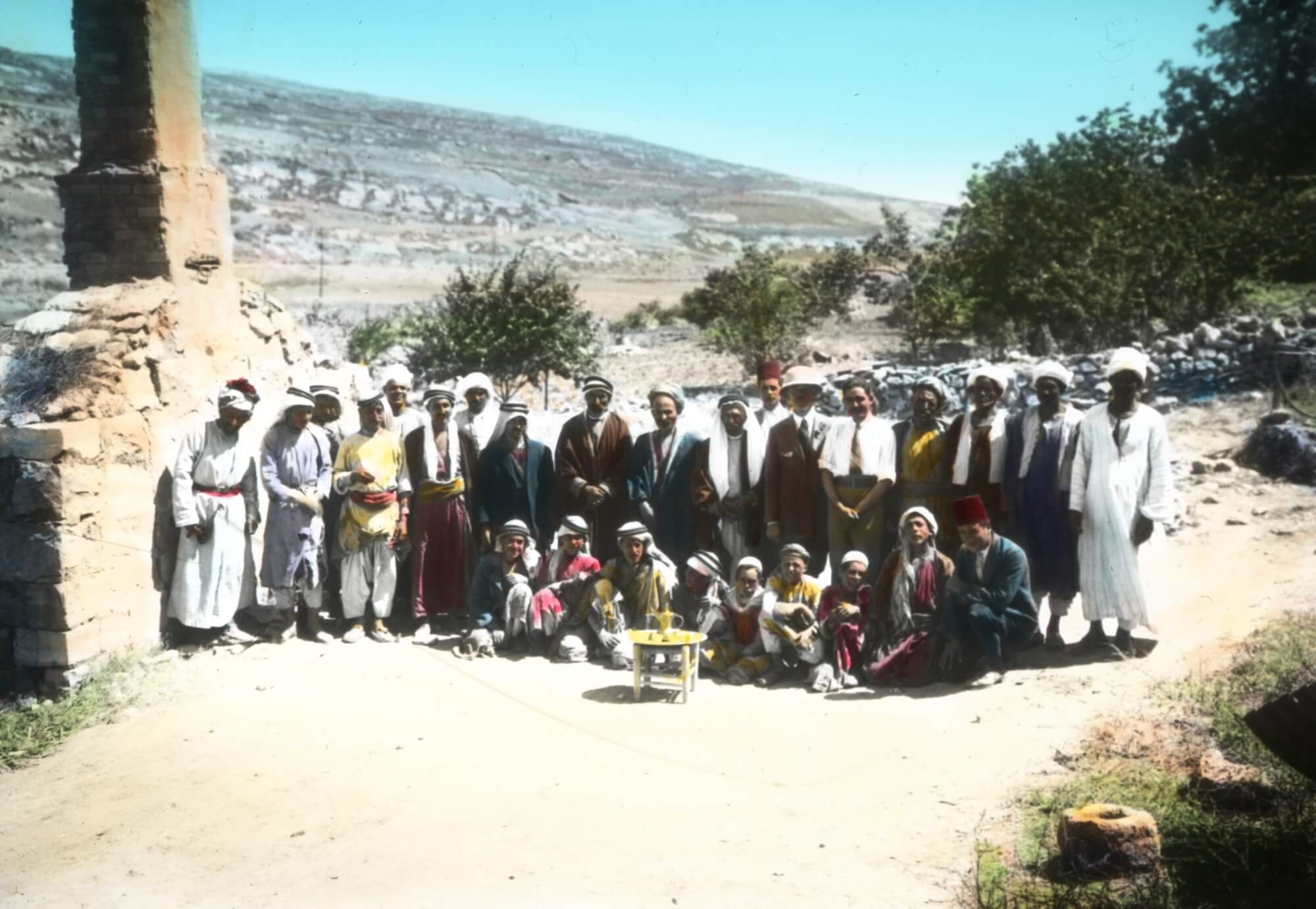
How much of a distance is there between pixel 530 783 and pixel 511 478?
8.40 ft

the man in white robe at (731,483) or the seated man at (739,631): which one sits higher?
the man in white robe at (731,483)

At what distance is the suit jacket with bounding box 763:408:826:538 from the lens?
6785 millimetres

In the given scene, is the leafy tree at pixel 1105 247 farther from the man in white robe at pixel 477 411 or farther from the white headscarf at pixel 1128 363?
the man in white robe at pixel 477 411

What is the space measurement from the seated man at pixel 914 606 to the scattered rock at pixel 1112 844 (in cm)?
216

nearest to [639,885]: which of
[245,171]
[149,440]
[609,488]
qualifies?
[609,488]

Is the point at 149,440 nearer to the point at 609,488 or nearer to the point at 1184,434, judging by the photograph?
the point at 609,488

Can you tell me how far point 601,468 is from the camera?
7133 millimetres

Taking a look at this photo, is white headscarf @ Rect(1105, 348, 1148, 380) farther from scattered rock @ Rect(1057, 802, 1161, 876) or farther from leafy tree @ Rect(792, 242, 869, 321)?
leafy tree @ Rect(792, 242, 869, 321)

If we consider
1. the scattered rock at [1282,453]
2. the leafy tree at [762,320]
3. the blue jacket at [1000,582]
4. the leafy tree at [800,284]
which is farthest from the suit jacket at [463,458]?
the leafy tree at [800,284]

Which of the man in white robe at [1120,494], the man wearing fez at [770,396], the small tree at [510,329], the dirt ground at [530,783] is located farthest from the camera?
the small tree at [510,329]

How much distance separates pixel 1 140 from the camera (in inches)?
1008

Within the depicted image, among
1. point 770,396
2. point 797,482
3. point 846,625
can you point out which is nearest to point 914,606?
point 846,625

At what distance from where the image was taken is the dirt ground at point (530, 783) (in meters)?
4.07

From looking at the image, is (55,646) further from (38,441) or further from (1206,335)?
(1206,335)
